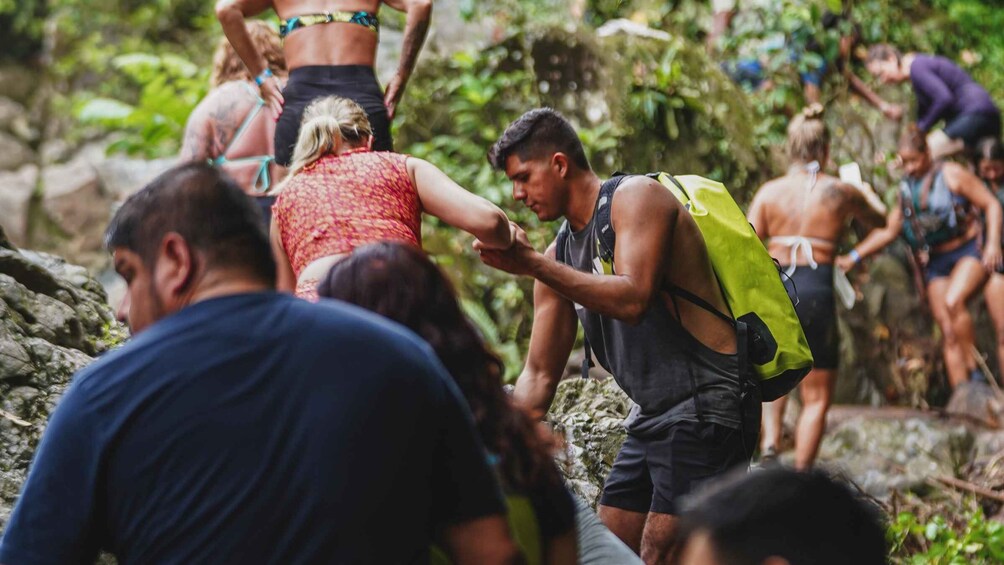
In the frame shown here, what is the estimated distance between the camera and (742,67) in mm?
11539

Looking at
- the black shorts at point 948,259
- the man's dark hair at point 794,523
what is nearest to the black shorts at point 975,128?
the black shorts at point 948,259

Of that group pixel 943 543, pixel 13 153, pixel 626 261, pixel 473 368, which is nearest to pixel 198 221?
pixel 473 368

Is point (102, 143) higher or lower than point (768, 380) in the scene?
lower

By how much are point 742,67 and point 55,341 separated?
8.23 metres

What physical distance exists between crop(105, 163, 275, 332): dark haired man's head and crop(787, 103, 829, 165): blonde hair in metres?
6.53

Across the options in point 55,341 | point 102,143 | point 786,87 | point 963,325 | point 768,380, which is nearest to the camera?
point 768,380

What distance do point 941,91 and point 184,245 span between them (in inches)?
403

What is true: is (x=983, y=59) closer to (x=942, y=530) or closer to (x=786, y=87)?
(x=786, y=87)

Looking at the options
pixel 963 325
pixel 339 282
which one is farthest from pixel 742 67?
pixel 339 282

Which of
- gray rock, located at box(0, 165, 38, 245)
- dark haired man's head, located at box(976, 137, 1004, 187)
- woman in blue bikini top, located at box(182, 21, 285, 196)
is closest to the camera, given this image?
woman in blue bikini top, located at box(182, 21, 285, 196)

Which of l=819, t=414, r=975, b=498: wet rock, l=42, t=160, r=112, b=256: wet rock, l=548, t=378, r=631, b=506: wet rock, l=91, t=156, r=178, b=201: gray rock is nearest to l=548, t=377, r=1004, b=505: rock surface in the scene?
l=819, t=414, r=975, b=498: wet rock

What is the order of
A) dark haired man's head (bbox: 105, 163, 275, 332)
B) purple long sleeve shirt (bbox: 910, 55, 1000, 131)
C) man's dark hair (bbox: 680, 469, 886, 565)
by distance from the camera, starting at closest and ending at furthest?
man's dark hair (bbox: 680, 469, 886, 565) < dark haired man's head (bbox: 105, 163, 275, 332) < purple long sleeve shirt (bbox: 910, 55, 1000, 131)

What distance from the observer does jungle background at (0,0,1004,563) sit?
31.7 ft

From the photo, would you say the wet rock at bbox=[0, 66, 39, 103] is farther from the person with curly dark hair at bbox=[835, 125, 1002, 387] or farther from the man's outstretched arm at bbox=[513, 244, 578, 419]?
the man's outstretched arm at bbox=[513, 244, 578, 419]
